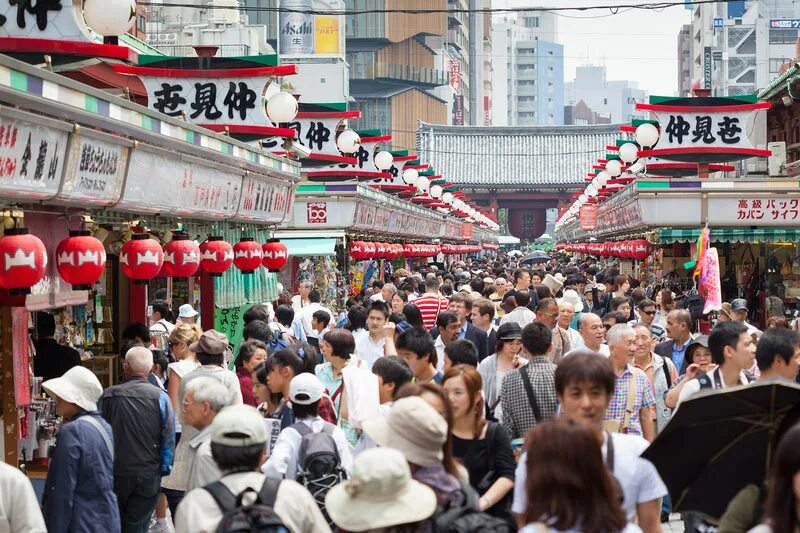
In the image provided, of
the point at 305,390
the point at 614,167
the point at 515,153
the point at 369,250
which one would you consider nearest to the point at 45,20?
the point at 305,390

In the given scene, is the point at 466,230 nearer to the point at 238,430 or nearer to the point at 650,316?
the point at 650,316

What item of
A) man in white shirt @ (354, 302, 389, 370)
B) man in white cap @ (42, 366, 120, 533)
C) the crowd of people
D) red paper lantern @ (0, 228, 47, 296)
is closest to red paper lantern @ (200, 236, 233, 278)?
the crowd of people

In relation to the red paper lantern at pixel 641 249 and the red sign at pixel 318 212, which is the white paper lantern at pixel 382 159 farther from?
the red paper lantern at pixel 641 249

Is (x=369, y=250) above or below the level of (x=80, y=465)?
above

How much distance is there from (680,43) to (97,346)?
3309 inches

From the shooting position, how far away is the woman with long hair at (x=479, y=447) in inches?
244

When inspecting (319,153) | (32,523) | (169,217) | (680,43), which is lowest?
(32,523)

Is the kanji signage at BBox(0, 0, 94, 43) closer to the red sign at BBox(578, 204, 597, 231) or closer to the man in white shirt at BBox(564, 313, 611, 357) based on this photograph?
the man in white shirt at BBox(564, 313, 611, 357)

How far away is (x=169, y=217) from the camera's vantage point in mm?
12555

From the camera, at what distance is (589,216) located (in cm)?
4775

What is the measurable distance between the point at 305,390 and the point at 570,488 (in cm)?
272

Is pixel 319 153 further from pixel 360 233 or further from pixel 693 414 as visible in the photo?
pixel 693 414

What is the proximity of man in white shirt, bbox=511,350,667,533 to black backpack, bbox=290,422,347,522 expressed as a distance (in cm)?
127

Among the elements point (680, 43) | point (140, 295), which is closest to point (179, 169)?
point (140, 295)
